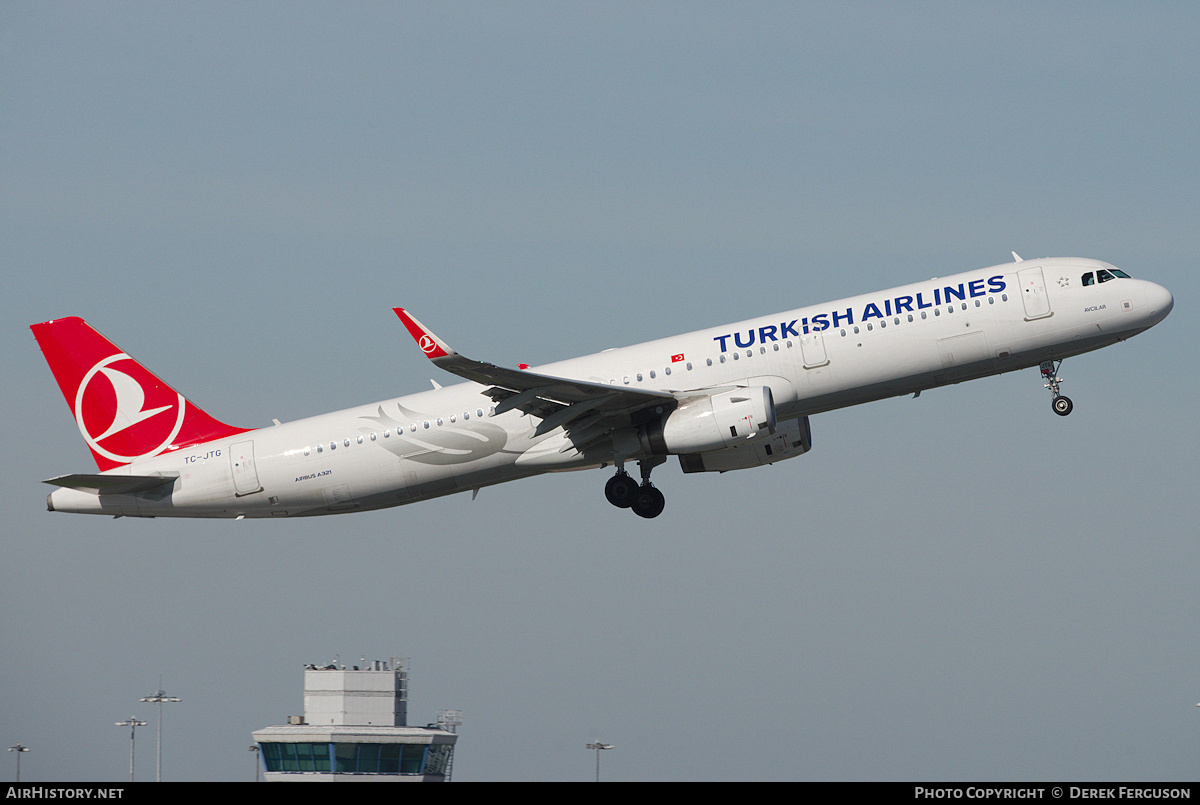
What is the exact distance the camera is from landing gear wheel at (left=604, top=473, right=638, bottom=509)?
136ft

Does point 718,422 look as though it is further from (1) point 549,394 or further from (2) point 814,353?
(1) point 549,394

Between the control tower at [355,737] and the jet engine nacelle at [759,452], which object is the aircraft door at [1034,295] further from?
the control tower at [355,737]

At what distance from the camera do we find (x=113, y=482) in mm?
40875

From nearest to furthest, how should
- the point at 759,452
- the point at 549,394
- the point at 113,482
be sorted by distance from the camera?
the point at 549,394 → the point at 113,482 → the point at 759,452

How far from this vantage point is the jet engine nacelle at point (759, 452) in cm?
4219

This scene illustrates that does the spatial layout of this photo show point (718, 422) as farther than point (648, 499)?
No

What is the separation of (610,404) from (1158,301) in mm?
15471

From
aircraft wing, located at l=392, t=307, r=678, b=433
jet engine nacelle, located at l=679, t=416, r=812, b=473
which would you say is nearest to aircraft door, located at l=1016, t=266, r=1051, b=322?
jet engine nacelle, located at l=679, t=416, r=812, b=473

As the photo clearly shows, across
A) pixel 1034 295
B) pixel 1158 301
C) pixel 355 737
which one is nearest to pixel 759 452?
pixel 1034 295

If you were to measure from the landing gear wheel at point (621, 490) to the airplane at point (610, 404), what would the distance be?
1.7 inches

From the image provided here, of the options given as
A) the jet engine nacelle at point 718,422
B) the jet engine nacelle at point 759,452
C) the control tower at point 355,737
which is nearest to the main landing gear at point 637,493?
the jet engine nacelle at point 759,452

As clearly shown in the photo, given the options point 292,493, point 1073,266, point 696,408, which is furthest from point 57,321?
point 1073,266

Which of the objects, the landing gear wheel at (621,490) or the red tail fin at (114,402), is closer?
the landing gear wheel at (621,490)
